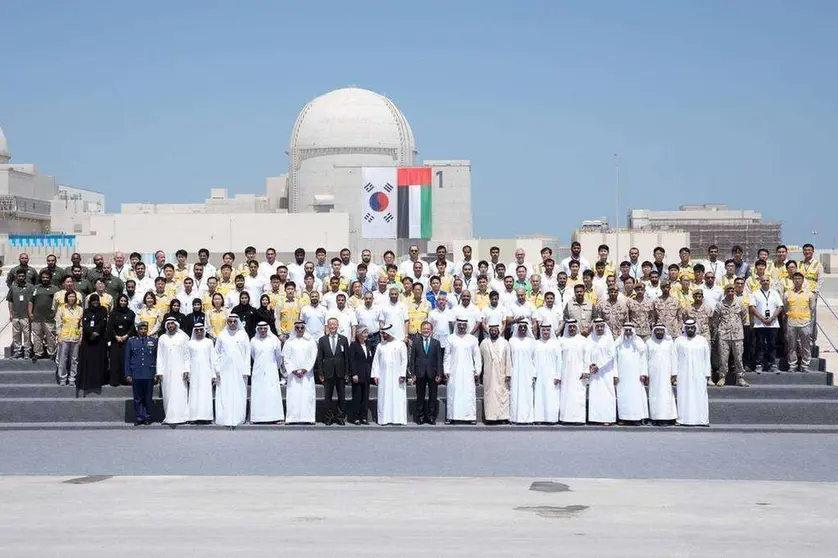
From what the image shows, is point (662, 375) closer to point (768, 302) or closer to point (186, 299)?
point (768, 302)

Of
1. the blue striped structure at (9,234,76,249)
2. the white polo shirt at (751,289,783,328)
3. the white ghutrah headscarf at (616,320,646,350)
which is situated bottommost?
the white ghutrah headscarf at (616,320,646,350)

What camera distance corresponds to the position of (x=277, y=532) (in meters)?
9.35

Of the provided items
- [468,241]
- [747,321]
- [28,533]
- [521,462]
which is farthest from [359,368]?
[468,241]

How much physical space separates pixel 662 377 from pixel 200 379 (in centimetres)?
611

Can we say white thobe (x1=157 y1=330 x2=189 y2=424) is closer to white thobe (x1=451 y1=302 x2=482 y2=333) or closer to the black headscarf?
the black headscarf

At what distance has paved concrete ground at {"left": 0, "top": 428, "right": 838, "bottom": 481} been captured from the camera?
40.6 feet

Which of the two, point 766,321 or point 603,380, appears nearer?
point 603,380

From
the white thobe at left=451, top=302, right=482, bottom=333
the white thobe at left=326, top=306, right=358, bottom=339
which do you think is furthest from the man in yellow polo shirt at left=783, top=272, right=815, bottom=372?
the white thobe at left=326, top=306, right=358, bottom=339

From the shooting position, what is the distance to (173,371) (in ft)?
51.3

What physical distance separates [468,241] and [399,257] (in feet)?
22.6

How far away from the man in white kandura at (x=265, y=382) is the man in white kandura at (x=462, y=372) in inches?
89.3

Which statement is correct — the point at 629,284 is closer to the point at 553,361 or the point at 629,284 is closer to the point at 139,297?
the point at 553,361

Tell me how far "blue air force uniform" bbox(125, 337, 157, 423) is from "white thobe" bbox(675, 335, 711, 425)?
22.7 ft

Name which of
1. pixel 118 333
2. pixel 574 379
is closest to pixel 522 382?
pixel 574 379
